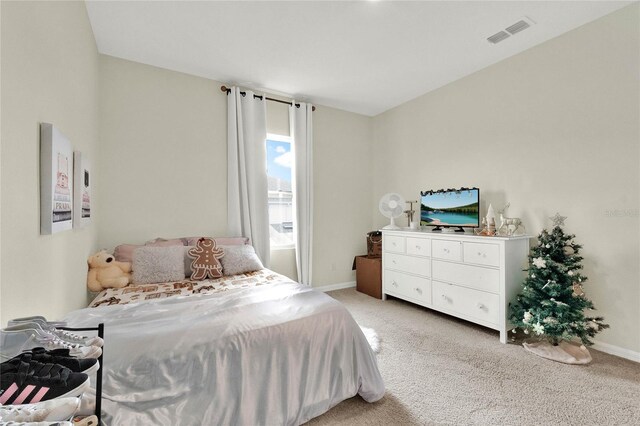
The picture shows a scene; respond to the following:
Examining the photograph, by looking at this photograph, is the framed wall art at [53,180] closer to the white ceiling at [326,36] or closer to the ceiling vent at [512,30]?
the white ceiling at [326,36]

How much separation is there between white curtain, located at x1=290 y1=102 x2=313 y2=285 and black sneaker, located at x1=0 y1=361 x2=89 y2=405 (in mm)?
3361

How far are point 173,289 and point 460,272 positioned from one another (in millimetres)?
2696

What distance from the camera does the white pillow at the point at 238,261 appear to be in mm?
2836

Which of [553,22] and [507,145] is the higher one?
[553,22]

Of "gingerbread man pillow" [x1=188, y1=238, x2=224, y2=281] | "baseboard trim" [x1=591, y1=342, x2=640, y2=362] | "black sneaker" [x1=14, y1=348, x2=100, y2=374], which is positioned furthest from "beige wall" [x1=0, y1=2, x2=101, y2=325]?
"baseboard trim" [x1=591, y1=342, x2=640, y2=362]

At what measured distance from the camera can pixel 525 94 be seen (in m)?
2.88

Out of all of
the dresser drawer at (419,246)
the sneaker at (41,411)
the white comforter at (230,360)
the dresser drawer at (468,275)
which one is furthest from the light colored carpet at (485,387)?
the sneaker at (41,411)

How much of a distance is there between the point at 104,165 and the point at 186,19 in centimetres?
165

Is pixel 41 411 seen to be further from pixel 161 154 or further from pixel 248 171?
pixel 248 171

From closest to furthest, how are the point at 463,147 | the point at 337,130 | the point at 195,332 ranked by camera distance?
the point at 195,332, the point at 463,147, the point at 337,130

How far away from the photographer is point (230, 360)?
1.39m

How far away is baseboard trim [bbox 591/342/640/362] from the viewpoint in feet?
7.39

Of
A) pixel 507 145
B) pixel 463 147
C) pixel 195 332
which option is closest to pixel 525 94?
pixel 507 145

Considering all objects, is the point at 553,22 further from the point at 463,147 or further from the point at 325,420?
the point at 325,420
